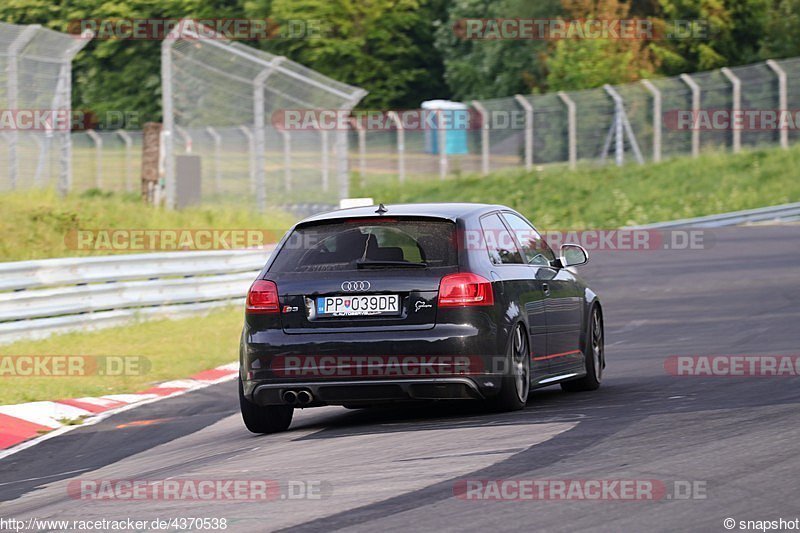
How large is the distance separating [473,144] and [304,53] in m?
20.4

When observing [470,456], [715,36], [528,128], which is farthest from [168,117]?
[715,36]

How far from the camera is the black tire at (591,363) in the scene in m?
11.3

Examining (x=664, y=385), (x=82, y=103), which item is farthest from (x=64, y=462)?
(x=82, y=103)

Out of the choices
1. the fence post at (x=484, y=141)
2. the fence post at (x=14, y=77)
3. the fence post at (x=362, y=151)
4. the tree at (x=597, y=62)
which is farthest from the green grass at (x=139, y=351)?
the tree at (x=597, y=62)

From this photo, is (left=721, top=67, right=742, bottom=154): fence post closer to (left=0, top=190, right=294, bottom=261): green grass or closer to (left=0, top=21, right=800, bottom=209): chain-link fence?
(left=0, top=21, right=800, bottom=209): chain-link fence

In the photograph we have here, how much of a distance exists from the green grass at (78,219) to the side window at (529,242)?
1041 cm

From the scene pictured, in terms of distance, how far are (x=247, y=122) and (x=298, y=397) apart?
16384 mm

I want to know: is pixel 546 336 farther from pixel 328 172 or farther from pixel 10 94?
pixel 328 172

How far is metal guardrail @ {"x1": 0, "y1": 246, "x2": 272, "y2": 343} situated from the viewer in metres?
15.1

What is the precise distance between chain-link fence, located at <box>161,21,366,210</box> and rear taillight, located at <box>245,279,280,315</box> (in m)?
15.1

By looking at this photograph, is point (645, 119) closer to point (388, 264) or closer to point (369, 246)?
point (369, 246)

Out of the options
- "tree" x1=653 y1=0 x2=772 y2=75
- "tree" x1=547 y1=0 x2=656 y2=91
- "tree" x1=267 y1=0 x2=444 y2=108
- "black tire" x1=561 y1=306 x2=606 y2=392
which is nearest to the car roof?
"black tire" x1=561 y1=306 x2=606 y2=392

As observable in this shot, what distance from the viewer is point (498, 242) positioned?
10.0 m

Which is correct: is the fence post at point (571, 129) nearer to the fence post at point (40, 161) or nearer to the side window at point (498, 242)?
the fence post at point (40, 161)
